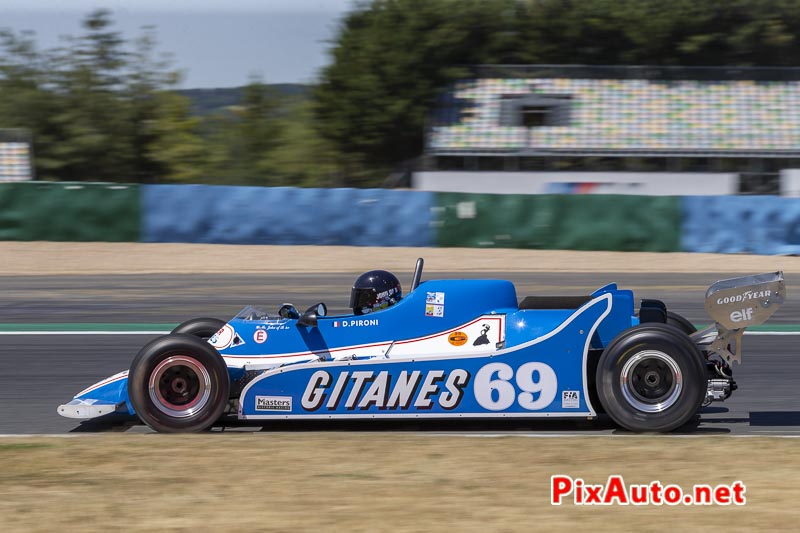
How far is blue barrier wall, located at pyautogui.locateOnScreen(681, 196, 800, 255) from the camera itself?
68.0ft

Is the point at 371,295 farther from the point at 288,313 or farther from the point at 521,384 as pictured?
the point at 521,384

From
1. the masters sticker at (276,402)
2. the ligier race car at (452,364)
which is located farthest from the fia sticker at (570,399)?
the masters sticker at (276,402)

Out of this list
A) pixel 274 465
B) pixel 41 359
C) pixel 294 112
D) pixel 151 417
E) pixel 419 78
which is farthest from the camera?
pixel 294 112

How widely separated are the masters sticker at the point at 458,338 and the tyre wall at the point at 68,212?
15515 millimetres

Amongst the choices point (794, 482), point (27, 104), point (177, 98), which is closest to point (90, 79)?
point (27, 104)

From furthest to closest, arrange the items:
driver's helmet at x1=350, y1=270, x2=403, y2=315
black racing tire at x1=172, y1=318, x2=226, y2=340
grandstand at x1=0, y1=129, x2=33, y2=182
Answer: grandstand at x1=0, y1=129, x2=33, y2=182
black racing tire at x1=172, y1=318, x2=226, y2=340
driver's helmet at x1=350, y1=270, x2=403, y2=315

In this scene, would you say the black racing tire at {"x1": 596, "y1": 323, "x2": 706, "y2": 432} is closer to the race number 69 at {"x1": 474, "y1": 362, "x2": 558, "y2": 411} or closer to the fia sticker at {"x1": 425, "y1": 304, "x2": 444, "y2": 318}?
the race number 69 at {"x1": 474, "y1": 362, "x2": 558, "y2": 411}

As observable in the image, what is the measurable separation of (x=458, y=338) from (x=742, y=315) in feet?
6.38

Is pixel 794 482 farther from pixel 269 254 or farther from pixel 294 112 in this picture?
pixel 294 112

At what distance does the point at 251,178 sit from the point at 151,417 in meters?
37.4

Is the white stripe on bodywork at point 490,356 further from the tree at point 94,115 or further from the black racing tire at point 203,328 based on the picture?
the tree at point 94,115

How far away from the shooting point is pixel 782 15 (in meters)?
46.1

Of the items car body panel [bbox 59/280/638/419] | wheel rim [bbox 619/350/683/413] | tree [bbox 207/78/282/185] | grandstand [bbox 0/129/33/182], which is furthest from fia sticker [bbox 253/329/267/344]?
tree [bbox 207/78/282/185]

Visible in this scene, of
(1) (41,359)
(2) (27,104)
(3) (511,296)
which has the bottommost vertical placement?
(1) (41,359)
